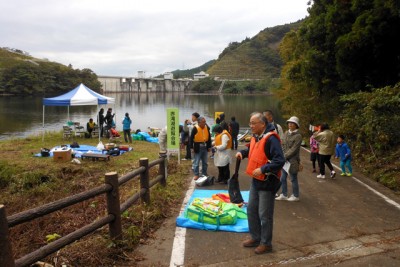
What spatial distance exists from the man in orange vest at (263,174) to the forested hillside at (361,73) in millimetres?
4656

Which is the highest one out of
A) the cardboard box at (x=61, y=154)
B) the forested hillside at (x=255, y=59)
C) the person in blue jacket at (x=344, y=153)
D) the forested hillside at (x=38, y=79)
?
the forested hillside at (x=255, y=59)

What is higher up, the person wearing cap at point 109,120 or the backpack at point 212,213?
the person wearing cap at point 109,120

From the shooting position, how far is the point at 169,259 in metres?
3.87

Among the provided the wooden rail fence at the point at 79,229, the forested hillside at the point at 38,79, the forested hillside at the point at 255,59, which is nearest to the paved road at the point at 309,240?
the wooden rail fence at the point at 79,229

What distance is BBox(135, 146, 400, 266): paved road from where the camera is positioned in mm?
3807

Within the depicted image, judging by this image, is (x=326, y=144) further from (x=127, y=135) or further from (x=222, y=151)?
(x=127, y=135)

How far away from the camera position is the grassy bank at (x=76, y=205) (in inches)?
156

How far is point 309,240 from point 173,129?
232 inches

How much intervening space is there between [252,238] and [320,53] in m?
10.8

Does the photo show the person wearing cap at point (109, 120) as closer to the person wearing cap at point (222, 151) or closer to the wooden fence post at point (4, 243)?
the person wearing cap at point (222, 151)

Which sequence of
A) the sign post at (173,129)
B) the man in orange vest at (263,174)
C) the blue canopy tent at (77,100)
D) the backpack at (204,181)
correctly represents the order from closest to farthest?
the man in orange vest at (263,174)
the backpack at (204,181)
the sign post at (173,129)
the blue canopy tent at (77,100)

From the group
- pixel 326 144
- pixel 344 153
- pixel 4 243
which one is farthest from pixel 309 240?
pixel 344 153

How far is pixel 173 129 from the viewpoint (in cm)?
956

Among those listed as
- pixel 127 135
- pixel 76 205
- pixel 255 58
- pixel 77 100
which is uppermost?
pixel 255 58
